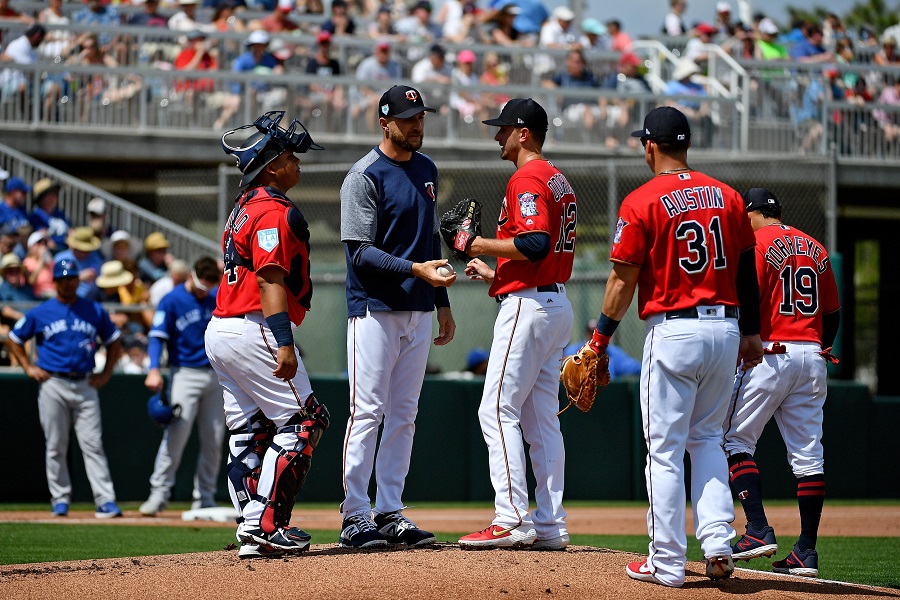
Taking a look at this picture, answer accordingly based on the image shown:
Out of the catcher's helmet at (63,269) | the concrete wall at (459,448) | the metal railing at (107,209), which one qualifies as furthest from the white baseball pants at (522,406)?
the metal railing at (107,209)

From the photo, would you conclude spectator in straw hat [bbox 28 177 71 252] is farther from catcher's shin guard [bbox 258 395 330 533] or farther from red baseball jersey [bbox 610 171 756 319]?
red baseball jersey [bbox 610 171 756 319]

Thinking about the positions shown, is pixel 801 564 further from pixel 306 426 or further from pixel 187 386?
pixel 187 386

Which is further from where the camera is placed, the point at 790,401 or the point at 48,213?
the point at 48,213

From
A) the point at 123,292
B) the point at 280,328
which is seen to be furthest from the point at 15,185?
the point at 280,328

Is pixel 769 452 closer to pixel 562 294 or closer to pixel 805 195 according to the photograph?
pixel 805 195

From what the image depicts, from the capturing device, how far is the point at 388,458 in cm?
646

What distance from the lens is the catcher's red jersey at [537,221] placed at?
630cm

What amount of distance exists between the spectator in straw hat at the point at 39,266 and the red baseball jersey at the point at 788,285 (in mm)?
8370

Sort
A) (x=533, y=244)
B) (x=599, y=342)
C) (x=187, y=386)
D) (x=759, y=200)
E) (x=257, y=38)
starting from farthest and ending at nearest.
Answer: (x=257, y=38), (x=187, y=386), (x=759, y=200), (x=533, y=244), (x=599, y=342)

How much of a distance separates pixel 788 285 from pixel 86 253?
904cm

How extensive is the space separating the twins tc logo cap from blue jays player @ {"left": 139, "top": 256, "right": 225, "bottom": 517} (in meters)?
4.94

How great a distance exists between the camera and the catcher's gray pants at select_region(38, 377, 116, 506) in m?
11.0

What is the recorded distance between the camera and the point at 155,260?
1425 cm

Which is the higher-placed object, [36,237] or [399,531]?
[36,237]
